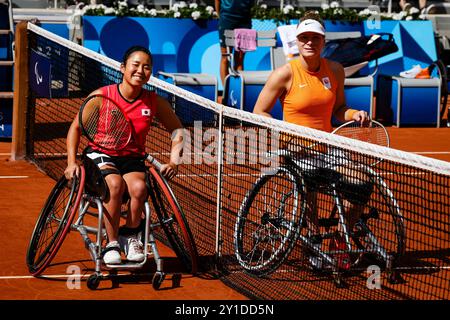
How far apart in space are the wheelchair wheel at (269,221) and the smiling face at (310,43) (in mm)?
810

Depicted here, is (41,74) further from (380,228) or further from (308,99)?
(380,228)

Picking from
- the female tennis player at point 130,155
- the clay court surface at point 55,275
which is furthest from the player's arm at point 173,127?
the clay court surface at point 55,275

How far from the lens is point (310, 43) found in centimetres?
667

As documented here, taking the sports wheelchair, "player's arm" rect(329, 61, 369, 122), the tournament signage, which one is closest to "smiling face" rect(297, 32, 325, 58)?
"player's arm" rect(329, 61, 369, 122)

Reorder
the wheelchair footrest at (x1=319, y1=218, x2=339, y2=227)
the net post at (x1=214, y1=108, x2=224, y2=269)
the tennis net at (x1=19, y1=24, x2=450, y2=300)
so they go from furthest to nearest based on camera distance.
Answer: the net post at (x1=214, y1=108, x2=224, y2=269) → the wheelchair footrest at (x1=319, y1=218, x2=339, y2=227) → the tennis net at (x1=19, y1=24, x2=450, y2=300)

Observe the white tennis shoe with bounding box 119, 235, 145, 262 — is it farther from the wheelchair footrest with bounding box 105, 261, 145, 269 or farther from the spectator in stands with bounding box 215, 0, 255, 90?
the spectator in stands with bounding box 215, 0, 255, 90

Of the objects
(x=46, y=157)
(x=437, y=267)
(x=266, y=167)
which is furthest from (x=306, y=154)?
(x=46, y=157)

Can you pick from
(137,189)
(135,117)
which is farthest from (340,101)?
(137,189)

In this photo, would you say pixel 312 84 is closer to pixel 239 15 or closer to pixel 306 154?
pixel 306 154

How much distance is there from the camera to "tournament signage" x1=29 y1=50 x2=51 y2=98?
10297 millimetres

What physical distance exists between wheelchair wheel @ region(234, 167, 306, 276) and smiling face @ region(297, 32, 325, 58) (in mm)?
810

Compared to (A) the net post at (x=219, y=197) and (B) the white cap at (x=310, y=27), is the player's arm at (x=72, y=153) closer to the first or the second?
(A) the net post at (x=219, y=197)

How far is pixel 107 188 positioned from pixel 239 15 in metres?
9.73

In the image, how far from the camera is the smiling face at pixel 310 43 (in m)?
6.65
